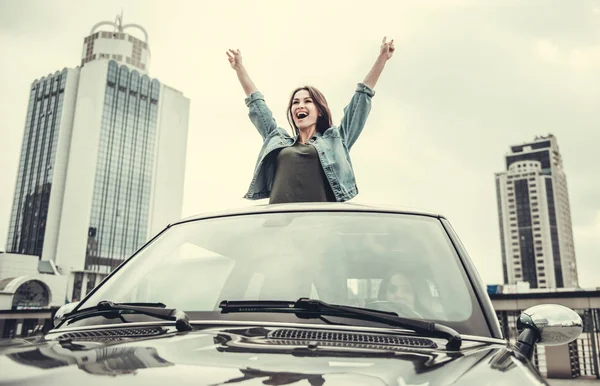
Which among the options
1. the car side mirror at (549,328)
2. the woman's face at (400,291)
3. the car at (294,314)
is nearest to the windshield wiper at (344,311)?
the car at (294,314)

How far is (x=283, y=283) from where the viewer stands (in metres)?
1.62

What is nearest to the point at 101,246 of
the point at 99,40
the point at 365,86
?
Result: the point at 99,40

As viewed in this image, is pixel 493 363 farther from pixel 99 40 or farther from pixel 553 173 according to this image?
pixel 553 173

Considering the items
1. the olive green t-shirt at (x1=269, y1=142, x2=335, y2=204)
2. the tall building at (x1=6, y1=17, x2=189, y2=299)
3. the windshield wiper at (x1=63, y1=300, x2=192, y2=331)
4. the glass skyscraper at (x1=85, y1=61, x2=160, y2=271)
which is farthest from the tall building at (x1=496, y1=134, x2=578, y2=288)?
the windshield wiper at (x1=63, y1=300, x2=192, y2=331)

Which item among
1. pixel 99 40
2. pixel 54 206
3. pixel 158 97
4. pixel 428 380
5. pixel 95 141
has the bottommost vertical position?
pixel 428 380

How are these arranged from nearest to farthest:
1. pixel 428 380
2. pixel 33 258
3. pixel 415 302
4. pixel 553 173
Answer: pixel 428 380
pixel 415 302
pixel 33 258
pixel 553 173

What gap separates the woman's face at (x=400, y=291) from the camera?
1535mm

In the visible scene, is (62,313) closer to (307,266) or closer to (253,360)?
(307,266)

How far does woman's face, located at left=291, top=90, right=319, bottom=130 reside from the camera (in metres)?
3.45

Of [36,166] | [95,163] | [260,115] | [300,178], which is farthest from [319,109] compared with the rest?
[36,166]

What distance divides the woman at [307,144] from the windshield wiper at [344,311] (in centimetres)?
165

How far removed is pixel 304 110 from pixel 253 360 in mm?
2607

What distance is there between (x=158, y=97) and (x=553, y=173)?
89734 mm

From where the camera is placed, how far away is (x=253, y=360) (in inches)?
38.9
